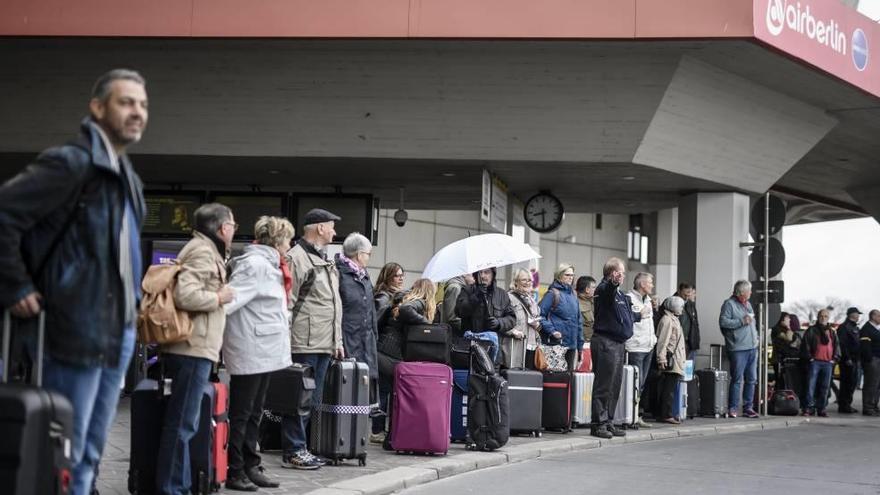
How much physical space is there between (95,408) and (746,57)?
44.1 feet

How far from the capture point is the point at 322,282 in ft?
31.4

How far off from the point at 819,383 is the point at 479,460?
1174 centimetres

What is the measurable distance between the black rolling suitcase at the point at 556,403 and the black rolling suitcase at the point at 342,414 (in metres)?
4.64

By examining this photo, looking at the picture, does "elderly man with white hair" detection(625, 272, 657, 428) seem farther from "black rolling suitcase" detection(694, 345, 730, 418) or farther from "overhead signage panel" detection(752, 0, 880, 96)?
"overhead signage panel" detection(752, 0, 880, 96)

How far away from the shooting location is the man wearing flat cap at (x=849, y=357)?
22.5 m

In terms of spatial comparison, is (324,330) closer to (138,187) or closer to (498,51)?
(138,187)

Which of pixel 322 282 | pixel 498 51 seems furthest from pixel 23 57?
pixel 322 282

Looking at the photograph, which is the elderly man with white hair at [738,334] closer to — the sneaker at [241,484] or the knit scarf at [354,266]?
the knit scarf at [354,266]

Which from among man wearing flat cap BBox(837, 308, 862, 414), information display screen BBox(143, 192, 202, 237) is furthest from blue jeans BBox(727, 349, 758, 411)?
information display screen BBox(143, 192, 202, 237)

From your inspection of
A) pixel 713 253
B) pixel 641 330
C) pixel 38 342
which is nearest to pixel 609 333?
pixel 641 330

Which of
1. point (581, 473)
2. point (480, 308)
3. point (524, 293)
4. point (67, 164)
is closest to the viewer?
point (67, 164)

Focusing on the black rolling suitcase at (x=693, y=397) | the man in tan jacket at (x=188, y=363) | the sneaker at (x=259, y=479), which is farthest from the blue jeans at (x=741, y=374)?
the man in tan jacket at (x=188, y=363)

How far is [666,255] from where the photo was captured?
52.4 m

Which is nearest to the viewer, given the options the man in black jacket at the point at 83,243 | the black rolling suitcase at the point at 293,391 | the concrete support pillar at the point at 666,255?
the man in black jacket at the point at 83,243
